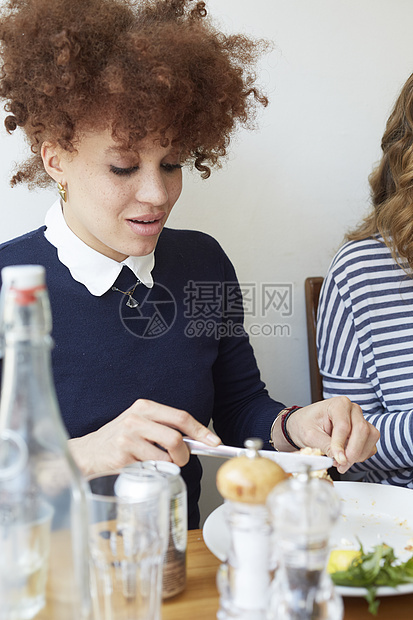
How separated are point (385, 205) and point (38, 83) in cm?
72

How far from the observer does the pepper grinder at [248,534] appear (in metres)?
0.53

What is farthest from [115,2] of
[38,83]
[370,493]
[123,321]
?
[370,493]

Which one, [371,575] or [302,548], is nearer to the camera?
[302,548]

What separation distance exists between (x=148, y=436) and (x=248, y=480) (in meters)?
0.27

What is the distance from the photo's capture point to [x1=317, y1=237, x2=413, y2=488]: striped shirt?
131cm

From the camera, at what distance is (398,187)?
133cm

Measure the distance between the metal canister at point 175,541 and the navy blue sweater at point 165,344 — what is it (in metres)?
0.46

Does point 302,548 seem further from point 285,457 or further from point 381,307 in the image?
point 381,307

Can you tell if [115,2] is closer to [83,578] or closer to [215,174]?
[215,174]

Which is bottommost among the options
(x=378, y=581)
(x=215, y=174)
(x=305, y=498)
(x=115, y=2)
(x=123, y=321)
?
(x=378, y=581)

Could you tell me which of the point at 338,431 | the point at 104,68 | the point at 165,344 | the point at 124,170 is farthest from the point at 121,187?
the point at 338,431

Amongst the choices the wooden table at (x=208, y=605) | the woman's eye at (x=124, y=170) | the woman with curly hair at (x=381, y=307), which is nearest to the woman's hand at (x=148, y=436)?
the wooden table at (x=208, y=605)

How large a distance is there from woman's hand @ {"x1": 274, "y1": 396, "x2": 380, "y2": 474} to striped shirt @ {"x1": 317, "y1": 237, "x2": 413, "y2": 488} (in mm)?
315

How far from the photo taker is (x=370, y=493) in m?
0.91
